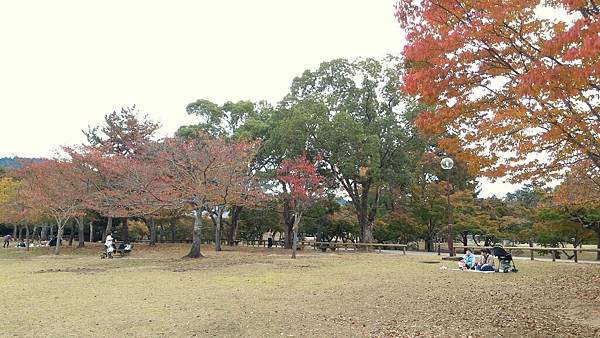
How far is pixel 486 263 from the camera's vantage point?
557 inches

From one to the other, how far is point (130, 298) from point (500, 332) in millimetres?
7016

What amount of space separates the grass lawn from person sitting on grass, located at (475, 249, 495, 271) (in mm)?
768

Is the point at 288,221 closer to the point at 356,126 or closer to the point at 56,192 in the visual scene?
the point at 356,126

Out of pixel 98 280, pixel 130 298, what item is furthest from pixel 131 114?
pixel 130 298

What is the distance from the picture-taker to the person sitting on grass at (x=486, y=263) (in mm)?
13852

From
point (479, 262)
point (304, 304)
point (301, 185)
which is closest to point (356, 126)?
point (301, 185)

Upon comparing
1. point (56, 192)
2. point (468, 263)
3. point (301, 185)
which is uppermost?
point (301, 185)

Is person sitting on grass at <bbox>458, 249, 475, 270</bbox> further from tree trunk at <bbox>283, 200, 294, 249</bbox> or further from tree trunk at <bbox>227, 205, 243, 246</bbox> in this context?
tree trunk at <bbox>227, 205, 243, 246</bbox>

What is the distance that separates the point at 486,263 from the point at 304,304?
832cm

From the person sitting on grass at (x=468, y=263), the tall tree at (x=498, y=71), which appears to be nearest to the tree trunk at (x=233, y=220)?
the person sitting on grass at (x=468, y=263)

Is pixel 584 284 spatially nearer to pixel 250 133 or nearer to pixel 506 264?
pixel 506 264

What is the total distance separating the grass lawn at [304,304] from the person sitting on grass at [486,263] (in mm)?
768

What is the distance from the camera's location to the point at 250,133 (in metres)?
30.5

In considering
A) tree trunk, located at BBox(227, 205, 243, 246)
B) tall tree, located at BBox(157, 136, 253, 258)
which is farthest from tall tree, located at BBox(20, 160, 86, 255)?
tree trunk, located at BBox(227, 205, 243, 246)
